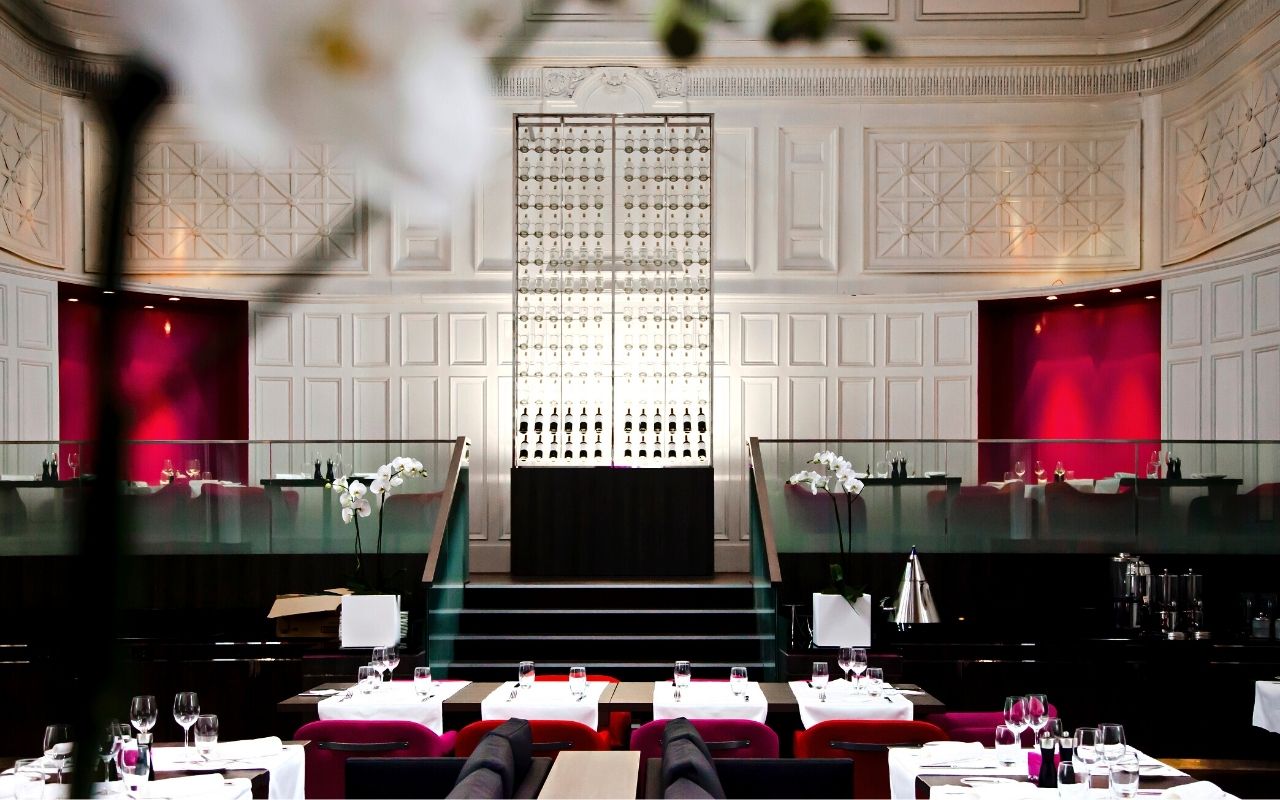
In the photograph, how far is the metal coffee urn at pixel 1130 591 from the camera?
8.23 metres

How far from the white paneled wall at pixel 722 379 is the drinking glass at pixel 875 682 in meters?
5.73

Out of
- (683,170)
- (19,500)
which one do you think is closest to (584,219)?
(683,170)

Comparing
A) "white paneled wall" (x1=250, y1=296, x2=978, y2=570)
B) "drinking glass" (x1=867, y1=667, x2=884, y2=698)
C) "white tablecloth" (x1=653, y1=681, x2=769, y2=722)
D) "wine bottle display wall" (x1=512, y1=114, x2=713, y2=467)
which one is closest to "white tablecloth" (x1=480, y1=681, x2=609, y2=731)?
"white tablecloth" (x1=653, y1=681, x2=769, y2=722)

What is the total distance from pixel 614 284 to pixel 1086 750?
7956 millimetres

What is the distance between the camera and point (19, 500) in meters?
7.93

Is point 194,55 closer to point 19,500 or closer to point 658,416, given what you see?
point 19,500

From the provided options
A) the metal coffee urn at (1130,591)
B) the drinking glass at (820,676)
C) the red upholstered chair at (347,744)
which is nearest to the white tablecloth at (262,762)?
the red upholstered chair at (347,744)

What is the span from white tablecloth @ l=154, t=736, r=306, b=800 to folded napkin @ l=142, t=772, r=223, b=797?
0.64ft

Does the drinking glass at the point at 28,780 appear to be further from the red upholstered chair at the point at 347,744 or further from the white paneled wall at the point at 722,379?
the white paneled wall at the point at 722,379

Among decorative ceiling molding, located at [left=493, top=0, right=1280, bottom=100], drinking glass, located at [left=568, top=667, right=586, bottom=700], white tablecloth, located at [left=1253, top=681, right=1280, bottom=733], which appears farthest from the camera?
decorative ceiling molding, located at [left=493, top=0, right=1280, bottom=100]

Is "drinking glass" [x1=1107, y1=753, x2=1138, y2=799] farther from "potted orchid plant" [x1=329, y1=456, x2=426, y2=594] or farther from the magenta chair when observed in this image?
"potted orchid plant" [x1=329, y1=456, x2=426, y2=594]

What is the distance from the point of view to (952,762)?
434 cm

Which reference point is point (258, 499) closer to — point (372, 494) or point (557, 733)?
point (372, 494)

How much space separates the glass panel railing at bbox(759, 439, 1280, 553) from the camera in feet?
27.3
